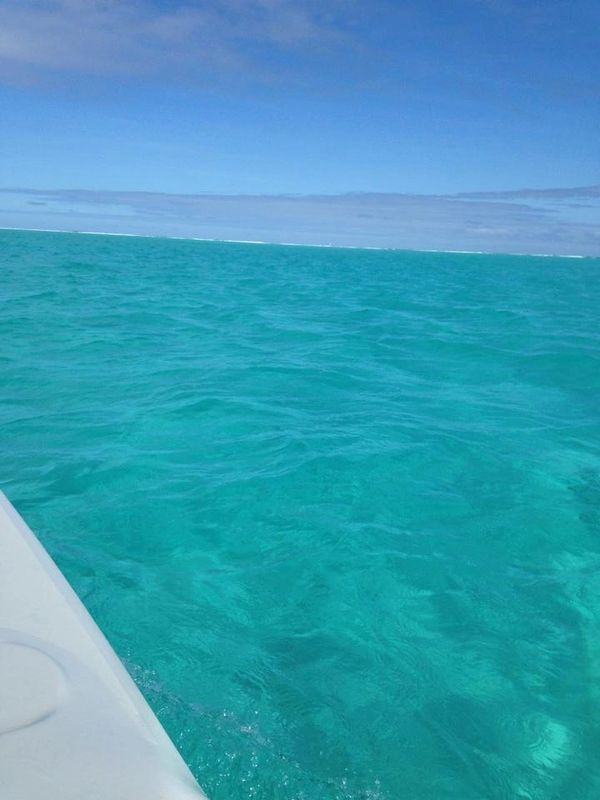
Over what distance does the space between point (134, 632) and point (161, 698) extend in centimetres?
62

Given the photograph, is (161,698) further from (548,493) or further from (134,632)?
(548,493)

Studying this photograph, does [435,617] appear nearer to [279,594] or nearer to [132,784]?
[279,594]

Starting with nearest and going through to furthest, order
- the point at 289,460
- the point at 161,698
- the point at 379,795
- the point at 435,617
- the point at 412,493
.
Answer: the point at 379,795 < the point at 161,698 < the point at 435,617 < the point at 412,493 < the point at 289,460

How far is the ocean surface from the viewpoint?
9.82 ft

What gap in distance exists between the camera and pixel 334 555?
4.64 m

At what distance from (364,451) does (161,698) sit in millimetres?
3961

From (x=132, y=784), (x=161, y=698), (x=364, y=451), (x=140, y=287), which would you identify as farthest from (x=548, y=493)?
(x=140, y=287)

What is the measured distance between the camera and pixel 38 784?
1.43 m

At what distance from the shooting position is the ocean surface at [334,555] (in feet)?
9.82

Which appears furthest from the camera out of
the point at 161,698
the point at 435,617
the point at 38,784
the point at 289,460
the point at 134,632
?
the point at 289,460

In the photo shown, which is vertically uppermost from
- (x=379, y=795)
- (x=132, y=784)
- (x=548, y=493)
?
(x=132, y=784)

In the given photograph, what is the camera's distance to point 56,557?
4371mm

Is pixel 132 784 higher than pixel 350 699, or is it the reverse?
pixel 132 784

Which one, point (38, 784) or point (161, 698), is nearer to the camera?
point (38, 784)
